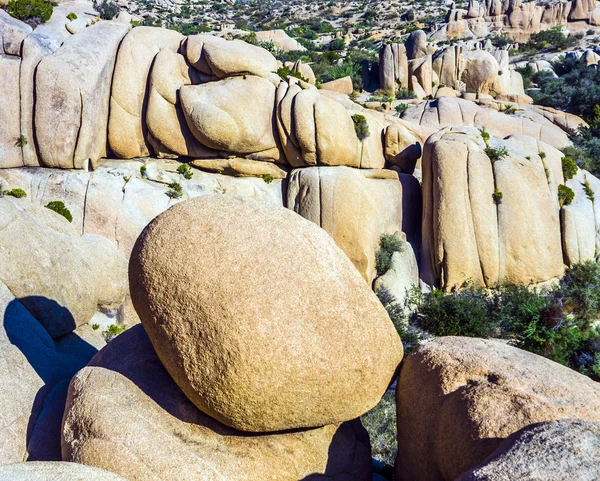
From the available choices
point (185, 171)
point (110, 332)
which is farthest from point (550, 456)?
point (185, 171)

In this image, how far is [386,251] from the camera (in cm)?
1880

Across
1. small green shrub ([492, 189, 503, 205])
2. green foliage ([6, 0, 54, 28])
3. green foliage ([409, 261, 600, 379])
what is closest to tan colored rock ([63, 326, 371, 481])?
green foliage ([409, 261, 600, 379])

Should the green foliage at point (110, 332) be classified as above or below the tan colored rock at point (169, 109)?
below

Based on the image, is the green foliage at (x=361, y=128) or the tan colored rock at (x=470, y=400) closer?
the tan colored rock at (x=470, y=400)

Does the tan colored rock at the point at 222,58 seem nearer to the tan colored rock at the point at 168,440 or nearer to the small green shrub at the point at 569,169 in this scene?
the small green shrub at the point at 569,169

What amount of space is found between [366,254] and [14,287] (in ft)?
41.5

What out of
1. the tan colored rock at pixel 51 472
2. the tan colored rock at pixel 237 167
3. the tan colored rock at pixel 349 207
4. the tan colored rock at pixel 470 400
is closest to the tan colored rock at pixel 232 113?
the tan colored rock at pixel 237 167

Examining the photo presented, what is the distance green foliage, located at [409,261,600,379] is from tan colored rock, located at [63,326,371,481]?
918 cm

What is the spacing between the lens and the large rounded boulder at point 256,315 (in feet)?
17.9

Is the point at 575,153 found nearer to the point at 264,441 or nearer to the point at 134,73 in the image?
the point at 134,73

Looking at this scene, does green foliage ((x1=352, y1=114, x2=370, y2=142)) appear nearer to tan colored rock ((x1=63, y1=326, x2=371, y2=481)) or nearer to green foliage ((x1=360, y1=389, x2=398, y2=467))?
green foliage ((x1=360, y1=389, x2=398, y2=467))

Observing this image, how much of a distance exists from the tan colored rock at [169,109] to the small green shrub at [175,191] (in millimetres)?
1702

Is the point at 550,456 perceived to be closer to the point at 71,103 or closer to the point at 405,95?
the point at 71,103

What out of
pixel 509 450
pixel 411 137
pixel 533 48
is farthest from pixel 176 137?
pixel 533 48
